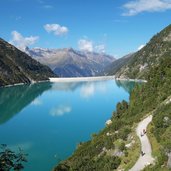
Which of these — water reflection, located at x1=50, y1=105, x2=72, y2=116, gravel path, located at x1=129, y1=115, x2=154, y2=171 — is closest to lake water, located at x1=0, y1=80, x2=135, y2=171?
water reflection, located at x1=50, y1=105, x2=72, y2=116

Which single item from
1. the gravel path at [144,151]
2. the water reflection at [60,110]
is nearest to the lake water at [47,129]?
the water reflection at [60,110]

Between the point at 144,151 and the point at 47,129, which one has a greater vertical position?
the point at 144,151

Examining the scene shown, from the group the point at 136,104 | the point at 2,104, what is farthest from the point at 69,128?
the point at 2,104

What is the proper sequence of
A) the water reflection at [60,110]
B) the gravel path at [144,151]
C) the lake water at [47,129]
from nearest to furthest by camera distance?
the gravel path at [144,151]
the lake water at [47,129]
the water reflection at [60,110]

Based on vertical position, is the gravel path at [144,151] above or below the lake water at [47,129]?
above

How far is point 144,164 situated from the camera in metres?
39.0

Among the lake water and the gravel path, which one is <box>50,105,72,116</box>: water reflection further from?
the gravel path

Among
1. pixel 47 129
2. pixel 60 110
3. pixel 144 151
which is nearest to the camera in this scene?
pixel 144 151

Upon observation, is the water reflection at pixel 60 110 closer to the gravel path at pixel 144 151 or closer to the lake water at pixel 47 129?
the lake water at pixel 47 129

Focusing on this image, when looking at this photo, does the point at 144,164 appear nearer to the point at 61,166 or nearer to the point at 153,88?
the point at 61,166

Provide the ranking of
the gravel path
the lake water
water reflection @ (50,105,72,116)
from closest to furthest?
the gravel path < the lake water < water reflection @ (50,105,72,116)

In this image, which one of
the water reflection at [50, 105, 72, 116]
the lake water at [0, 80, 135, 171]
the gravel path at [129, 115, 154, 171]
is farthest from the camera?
the water reflection at [50, 105, 72, 116]

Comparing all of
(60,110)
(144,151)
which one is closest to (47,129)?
(60,110)

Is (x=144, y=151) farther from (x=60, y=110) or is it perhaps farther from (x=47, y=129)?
(x=60, y=110)
